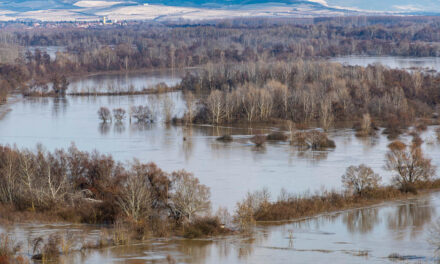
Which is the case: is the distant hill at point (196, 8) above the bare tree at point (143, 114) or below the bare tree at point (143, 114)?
above

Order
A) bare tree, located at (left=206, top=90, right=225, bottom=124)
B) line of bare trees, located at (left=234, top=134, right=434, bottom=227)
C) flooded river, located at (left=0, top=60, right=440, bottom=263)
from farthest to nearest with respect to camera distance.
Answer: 1. bare tree, located at (left=206, top=90, right=225, bottom=124)
2. line of bare trees, located at (left=234, top=134, right=434, bottom=227)
3. flooded river, located at (left=0, top=60, right=440, bottom=263)

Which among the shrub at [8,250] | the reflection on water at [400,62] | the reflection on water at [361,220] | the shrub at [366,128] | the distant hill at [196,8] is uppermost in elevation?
the distant hill at [196,8]

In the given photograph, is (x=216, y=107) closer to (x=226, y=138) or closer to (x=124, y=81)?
(x=226, y=138)

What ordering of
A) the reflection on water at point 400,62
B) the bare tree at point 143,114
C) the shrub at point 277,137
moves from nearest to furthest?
the shrub at point 277,137
the bare tree at point 143,114
the reflection on water at point 400,62

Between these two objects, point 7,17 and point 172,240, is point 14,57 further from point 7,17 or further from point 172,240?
point 7,17

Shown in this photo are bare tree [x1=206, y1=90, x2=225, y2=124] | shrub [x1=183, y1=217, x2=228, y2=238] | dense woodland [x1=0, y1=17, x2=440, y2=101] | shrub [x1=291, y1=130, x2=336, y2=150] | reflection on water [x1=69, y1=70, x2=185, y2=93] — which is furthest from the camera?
dense woodland [x1=0, y1=17, x2=440, y2=101]

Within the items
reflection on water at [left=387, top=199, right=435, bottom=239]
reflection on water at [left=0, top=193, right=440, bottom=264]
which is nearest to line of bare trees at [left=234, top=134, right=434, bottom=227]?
reflection on water at [left=0, top=193, right=440, bottom=264]

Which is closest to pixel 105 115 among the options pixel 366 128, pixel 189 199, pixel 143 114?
pixel 143 114

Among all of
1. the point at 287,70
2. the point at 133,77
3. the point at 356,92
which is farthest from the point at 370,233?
the point at 133,77

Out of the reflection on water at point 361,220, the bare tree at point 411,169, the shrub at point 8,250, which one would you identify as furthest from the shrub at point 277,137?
the shrub at point 8,250

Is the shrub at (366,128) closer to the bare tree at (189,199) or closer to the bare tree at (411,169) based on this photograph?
the bare tree at (411,169)

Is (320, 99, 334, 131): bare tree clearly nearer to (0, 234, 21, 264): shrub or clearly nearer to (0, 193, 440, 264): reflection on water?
(0, 193, 440, 264): reflection on water
